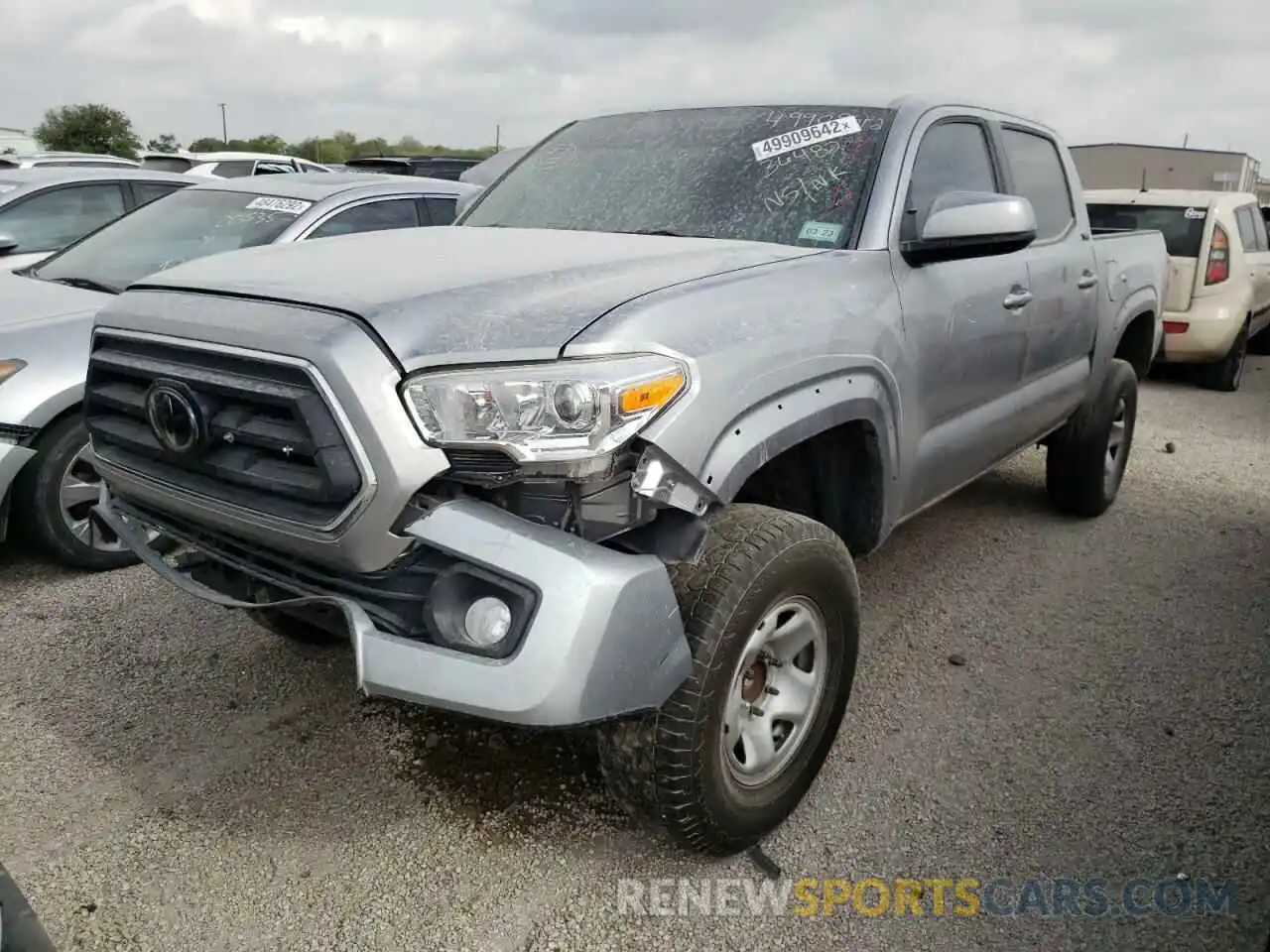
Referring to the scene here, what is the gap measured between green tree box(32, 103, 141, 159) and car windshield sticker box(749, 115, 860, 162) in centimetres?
4316

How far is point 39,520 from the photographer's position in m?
3.90

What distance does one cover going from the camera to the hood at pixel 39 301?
13.2ft

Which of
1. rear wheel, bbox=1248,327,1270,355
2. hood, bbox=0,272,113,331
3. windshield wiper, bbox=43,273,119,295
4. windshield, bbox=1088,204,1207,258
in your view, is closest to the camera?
hood, bbox=0,272,113,331

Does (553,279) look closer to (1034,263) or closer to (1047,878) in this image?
(1047,878)

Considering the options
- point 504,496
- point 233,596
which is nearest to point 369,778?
point 233,596

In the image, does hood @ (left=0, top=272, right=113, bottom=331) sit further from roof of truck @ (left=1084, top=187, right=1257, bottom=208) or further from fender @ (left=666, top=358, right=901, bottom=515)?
roof of truck @ (left=1084, top=187, right=1257, bottom=208)

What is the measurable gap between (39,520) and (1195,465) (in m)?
6.12

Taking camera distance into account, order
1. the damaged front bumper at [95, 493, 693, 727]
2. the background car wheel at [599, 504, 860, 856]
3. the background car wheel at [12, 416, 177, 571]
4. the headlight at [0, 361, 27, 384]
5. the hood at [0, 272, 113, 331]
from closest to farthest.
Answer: the damaged front bumper at [95, 493, 693, 727], the background car wheel at [599, 504, 860, 856], the headlight at [0, 361, 27, 384], the background car wheel at [12, 416, 177, 571], the hood at [0, 272, 113, 331]

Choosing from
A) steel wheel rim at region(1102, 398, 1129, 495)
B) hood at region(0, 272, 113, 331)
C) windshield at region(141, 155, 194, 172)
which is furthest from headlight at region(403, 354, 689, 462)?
windshield at region(141, 155, 194, 172)

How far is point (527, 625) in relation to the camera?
1.93 meters

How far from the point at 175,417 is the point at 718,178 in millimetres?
1746

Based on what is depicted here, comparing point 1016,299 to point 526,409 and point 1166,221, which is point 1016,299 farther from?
point 1166,221

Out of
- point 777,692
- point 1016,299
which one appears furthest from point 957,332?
point 777,692

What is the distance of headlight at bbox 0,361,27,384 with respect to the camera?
3.78 m
